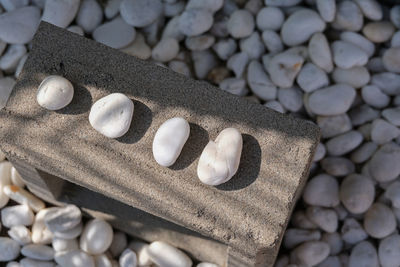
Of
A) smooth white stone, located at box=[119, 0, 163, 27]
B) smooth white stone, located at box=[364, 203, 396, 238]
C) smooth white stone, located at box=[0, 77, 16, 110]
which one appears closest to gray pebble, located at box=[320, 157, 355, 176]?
smooth white stone, located at box=[364, 203, 396, 238]

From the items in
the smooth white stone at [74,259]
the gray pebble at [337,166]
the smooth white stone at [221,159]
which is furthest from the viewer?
the gray pebble at [337,166]

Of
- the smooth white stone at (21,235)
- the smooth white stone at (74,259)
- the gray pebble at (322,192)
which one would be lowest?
the gray pebble at (322,192)

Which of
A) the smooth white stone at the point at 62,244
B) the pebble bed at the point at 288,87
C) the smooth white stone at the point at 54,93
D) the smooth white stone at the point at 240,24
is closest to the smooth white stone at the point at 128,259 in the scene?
the pebble bed at the point at 288,87

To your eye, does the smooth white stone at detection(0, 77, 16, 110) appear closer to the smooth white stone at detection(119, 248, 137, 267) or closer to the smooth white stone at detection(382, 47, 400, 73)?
the smooth white stone at detection(119, 248, 137, 267)

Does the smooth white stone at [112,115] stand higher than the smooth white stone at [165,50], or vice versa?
the smooth white stone at [112,115]

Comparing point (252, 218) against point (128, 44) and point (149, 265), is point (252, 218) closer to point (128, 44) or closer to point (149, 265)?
point (149, 265)

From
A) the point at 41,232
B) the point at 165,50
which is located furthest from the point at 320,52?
the point at 41,232

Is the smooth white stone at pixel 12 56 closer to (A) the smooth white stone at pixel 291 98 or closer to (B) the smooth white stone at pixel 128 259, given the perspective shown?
(B) the smooth white stone at pixel 128 259
